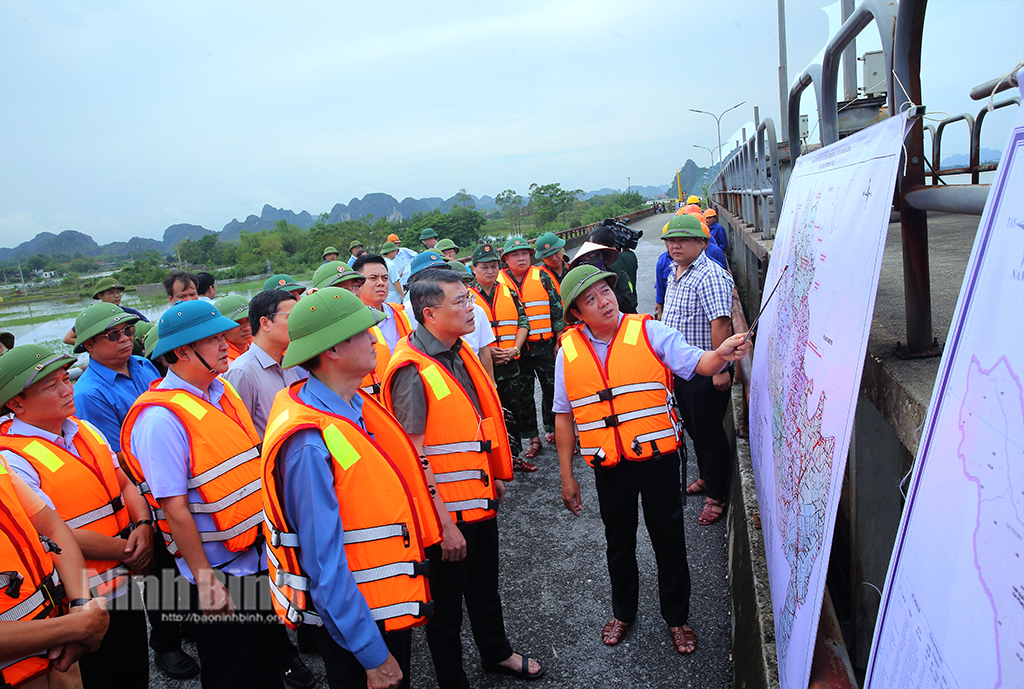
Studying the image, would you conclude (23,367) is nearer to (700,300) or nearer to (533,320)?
(700,300)

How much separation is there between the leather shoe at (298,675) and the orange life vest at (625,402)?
2090 millimetres

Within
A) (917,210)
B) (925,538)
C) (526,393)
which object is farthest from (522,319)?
(925,538)

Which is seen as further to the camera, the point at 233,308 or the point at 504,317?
the point at 504,317

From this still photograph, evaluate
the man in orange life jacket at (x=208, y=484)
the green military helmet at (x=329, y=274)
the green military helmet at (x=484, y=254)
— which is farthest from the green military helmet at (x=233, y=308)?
the green military helmet at (x=484, y=254)

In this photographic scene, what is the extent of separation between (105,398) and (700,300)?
392cm

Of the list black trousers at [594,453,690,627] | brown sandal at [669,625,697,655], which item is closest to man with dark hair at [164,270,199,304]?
black trousers at [594,453,690,627]

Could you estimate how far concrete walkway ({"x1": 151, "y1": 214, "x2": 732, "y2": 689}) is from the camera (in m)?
3.31

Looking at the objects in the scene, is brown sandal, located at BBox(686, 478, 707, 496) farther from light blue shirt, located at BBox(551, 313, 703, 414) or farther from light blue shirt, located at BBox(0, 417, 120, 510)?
light blue shirt, located at BBox(0, 417, 120, 510)

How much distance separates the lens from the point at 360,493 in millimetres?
2117

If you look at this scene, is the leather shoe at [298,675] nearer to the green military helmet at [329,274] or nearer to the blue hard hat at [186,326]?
the blue hard hat at [186,326]

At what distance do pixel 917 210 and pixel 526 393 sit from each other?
511 centimetres

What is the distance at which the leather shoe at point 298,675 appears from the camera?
357 centimetres

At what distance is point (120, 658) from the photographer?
9.53 ft

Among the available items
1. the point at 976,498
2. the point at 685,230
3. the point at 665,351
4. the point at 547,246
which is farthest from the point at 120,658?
the point at 547,246
